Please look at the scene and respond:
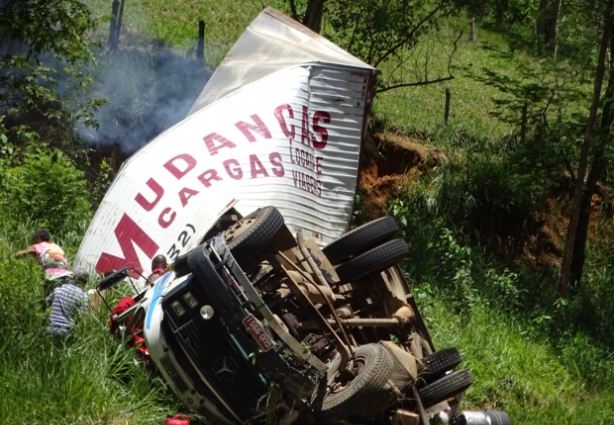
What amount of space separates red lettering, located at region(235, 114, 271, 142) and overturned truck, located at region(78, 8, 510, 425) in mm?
14

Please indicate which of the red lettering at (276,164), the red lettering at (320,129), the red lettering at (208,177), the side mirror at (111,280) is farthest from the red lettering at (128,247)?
the red lettering at (320,129)

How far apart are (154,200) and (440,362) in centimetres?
359

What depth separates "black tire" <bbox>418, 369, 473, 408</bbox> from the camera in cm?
816

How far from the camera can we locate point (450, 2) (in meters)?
15.5

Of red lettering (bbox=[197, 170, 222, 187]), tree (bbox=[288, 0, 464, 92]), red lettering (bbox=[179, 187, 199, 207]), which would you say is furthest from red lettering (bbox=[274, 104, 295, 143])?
tree (bbox=[288, 0, 464, 92])

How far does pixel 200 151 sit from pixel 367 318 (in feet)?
10.3

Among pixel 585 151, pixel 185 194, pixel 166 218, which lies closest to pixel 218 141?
pixel 185 194

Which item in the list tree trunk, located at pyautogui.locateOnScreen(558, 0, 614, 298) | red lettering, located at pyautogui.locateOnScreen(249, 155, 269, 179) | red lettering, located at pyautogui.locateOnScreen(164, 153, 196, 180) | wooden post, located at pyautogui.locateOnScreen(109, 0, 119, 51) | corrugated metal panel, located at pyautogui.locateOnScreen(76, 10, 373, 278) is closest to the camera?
corrugated metal panel, located at pyautogui.locateOnScreen(76, 10, 373, 278)

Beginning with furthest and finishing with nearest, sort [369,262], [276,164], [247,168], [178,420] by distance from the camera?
[276,164]
[247,168]
[369,262]
[178,420]

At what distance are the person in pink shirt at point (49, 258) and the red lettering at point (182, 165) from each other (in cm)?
148

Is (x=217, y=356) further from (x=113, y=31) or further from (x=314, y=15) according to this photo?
(x=113, y=31)

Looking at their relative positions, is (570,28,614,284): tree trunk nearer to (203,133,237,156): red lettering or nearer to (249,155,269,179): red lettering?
(249,155,269,179): red lettering

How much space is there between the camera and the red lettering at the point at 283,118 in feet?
37.1

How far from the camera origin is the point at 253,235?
7516mm
